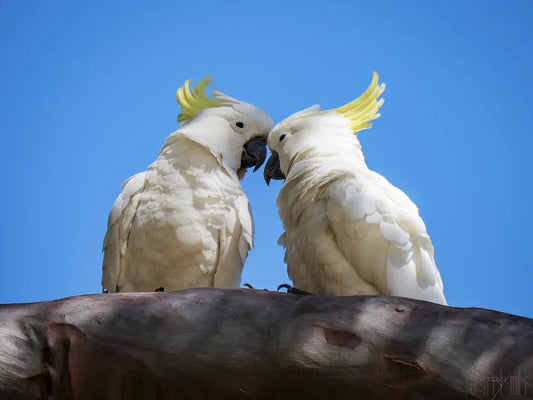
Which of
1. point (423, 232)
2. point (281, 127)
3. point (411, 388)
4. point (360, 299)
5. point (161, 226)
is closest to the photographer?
point (411, 388)

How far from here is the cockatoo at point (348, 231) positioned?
3158 mm

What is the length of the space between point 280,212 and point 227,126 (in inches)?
29.8

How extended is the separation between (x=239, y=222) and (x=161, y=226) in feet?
1.37

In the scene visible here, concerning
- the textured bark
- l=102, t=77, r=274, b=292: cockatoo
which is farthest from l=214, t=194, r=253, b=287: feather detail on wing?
the textured bark

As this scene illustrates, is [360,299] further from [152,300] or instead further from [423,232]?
[423,232]

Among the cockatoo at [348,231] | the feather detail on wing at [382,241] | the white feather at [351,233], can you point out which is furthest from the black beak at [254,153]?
the feather detail on wing at [382,241]

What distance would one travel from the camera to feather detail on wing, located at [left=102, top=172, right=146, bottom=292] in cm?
373

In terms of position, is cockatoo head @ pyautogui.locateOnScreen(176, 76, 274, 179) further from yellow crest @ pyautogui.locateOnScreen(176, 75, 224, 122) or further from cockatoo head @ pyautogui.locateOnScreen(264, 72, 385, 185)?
cockatoo head @ pyautogui.locateOnScreen(264, 72, 385, 185)

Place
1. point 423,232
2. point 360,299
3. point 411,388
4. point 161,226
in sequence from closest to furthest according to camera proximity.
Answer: point 411,388, point 360,299, point 423,232, point 161,226

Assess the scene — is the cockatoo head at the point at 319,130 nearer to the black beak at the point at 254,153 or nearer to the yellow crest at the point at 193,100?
the black beak at the point at 254,153

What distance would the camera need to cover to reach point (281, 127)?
4043 millimetres

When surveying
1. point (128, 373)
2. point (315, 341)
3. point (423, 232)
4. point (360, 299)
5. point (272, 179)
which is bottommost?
point (128, 373)

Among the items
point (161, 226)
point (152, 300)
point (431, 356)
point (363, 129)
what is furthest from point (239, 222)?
point (431, 356)

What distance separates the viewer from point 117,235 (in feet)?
12.3
